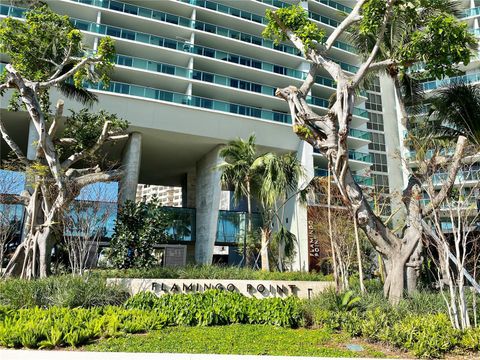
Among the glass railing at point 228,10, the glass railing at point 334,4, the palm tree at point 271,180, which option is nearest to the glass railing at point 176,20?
the glass railing at point 228,10

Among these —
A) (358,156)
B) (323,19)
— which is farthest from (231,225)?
(323,19)

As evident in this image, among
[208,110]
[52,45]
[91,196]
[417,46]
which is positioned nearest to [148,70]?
[208,110]

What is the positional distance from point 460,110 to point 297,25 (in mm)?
7667

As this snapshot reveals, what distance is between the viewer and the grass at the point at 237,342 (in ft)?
25.0

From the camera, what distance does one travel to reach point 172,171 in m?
40.6

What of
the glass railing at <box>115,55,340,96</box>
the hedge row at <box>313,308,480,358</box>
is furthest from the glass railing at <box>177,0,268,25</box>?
the hedge row at <box>313,308,480,358</box>

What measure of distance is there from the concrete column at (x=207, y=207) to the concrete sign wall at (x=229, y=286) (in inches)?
511

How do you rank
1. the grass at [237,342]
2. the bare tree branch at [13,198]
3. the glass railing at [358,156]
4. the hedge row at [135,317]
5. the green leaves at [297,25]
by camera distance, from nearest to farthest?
the grass at [237,342] → the hedge row at [135,317] → the green leaves at [297,25] → the bare tree branch at [13,198] → the glass railing at [358,156]

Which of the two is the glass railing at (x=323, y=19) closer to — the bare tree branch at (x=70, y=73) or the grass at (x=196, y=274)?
the bare tree branch at (x=70, y=73)

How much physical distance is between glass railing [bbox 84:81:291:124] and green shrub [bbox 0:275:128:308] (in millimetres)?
15994

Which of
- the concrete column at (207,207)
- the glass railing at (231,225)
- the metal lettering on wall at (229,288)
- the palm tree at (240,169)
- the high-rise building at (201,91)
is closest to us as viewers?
the metal lettering on wall at (229,288)

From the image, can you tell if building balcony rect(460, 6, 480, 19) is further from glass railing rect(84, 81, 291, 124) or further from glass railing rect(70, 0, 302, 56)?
glass railing rect(84, 81, 291, 124)

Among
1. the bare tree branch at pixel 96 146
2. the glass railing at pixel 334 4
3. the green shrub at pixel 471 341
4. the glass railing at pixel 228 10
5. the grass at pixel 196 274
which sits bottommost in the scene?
the green shrub at pixel 471 341

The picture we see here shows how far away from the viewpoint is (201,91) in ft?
103
